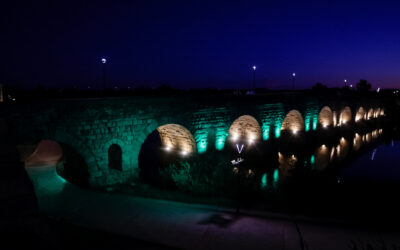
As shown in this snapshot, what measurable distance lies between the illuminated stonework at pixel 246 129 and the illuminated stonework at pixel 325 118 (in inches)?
491

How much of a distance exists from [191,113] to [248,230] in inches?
320

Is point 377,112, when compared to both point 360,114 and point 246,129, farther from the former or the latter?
point 246,129

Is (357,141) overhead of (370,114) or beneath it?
beneath

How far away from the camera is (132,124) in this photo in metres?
10.9

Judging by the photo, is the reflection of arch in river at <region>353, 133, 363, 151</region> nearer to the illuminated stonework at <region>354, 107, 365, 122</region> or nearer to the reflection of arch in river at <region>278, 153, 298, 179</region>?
the illuminated stonework at <region>354, 107, 365, 122</region>

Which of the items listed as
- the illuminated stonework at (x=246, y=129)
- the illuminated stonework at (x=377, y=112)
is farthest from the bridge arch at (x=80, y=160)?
the illuminated stonework at (x=377, y=112)

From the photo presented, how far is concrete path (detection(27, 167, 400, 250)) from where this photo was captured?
4965mm

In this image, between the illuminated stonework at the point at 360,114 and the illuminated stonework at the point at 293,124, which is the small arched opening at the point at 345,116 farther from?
the illuminated stonework at the point at 293,124

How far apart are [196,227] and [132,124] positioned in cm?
615

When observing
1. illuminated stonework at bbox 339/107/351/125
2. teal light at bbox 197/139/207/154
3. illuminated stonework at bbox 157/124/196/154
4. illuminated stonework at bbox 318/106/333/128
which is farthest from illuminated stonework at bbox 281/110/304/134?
illuminated stonework at bbox 339/107/351/125

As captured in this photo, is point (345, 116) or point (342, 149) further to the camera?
point (345, 116)

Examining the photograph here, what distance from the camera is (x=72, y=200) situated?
7.60 metres

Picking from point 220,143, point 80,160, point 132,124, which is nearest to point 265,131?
point 220,143

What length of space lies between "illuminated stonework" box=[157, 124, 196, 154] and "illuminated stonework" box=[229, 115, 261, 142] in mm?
3879
